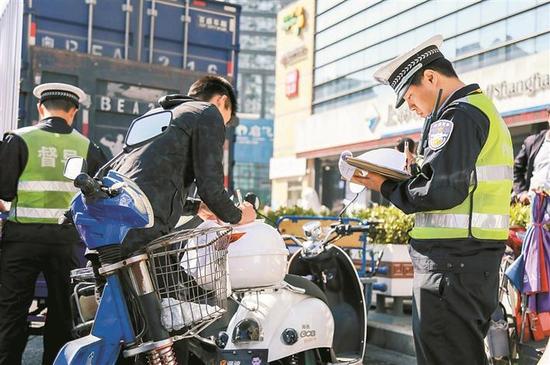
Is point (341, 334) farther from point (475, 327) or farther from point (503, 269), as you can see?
point (475, 327)

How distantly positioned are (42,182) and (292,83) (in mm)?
36291

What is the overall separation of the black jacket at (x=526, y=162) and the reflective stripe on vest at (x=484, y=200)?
3090mm

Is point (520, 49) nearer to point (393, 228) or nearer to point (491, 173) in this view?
point (393, 228)

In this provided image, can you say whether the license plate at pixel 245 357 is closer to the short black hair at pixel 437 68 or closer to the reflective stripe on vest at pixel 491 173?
the reflective stripe on vest at pixel 491 173

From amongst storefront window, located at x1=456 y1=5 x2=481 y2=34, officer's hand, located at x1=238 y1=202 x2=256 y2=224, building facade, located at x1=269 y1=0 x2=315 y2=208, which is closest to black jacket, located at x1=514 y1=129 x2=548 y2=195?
officer's hand, located at x1=238 y1=202 x2=256 y2=224

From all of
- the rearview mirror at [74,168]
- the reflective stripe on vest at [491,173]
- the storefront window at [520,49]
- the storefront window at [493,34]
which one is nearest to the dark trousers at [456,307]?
the reflective stripe on vest at [491,173]

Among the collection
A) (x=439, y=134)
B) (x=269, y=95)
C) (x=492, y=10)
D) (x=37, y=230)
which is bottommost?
(x=37, y=230)

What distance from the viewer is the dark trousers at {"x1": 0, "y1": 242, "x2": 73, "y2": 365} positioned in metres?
3.88

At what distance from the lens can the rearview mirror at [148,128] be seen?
2.61 m

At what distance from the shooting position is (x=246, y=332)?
3.24 meters

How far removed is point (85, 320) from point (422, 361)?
56.1 inches

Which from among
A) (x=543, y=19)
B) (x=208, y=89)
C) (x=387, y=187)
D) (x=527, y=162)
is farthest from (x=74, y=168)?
(x=543, y=19)

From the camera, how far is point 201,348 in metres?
2.84

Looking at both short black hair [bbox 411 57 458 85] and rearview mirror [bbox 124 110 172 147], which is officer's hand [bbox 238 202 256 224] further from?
short black hair [bbox 411 57 458 85]
